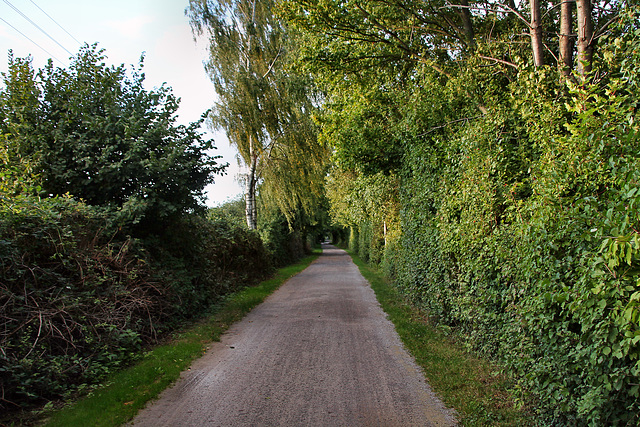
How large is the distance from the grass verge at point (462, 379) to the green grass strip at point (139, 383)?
3556mm

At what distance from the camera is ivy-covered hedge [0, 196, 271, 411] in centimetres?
470

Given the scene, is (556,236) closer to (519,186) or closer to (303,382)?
(519,186)

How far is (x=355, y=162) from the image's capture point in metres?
12.5

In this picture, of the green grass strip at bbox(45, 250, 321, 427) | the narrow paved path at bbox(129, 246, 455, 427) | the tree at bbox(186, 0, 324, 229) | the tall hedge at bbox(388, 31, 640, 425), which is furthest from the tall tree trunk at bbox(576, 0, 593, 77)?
the tree at bbox(186, 0, 324, 229)

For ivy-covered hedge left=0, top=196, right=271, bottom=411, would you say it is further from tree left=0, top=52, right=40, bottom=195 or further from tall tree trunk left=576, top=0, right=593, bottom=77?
tall tree trunk left=576, top=0, right=593, bottom=77

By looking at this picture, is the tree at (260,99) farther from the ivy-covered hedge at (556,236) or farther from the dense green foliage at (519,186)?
the ivy-covered hedge at (556,236)

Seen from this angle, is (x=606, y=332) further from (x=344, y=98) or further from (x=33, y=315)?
(x=344, y=98)

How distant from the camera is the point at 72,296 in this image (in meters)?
5.77

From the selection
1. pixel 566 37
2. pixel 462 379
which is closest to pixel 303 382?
pixel 462 379

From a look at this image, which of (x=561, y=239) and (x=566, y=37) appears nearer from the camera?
(x=561, y=239)

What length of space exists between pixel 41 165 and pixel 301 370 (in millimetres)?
6600

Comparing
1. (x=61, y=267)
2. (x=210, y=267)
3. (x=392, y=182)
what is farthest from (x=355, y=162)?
(x=61, y=267)

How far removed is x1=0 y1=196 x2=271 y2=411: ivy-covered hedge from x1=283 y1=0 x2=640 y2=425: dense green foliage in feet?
17.4

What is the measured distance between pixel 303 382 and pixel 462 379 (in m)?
2.09
